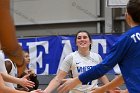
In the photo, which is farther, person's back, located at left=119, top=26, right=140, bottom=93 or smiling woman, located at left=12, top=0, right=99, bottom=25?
smiling woman, located at left=12, top=0, right=99, bottom=25

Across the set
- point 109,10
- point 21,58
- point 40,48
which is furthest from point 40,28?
point 21,58

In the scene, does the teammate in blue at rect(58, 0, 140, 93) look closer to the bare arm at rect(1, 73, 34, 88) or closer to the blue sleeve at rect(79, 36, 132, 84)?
the blue sleeve at rect(79, 36, 132, 84)

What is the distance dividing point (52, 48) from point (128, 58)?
5494mm

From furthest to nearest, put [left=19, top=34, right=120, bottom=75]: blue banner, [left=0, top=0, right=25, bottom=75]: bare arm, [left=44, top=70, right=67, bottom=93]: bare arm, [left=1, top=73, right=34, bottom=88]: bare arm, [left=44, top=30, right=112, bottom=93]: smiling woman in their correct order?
[left=19, top=34, right=120, bottom=75]: blue banner
[left=44, top=30, right=112, bottom=93]: smiling woman
[left=44, top=70, right=67, bottom=93]: bare arm
[left=1, top=73, right=34, bottom=88]: bare arm
[left=0, top=0, right=25, bottom=75]: bare arm

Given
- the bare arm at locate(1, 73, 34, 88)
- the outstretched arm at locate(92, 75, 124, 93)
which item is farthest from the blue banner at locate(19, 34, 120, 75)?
the outstretched arm at locate(92, 75, 124, 93)

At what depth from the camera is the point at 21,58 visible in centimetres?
73

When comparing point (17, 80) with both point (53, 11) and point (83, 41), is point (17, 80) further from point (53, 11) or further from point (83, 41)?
point (53, 11)

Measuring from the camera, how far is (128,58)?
5.36 feet

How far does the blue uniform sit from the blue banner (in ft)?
16.7

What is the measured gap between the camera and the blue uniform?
1.60 metres

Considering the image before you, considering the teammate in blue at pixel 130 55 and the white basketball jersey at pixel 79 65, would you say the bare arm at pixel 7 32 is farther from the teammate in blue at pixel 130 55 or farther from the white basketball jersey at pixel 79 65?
the white basketball jersey at pixel 79 65

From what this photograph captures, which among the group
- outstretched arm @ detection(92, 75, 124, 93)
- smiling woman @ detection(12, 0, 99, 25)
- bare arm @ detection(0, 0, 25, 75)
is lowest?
smiling woman @ detection(12, 0, 99, 25)

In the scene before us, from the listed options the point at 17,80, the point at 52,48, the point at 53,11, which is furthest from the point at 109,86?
the point at 53,11

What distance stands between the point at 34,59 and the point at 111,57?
5.64 meters
